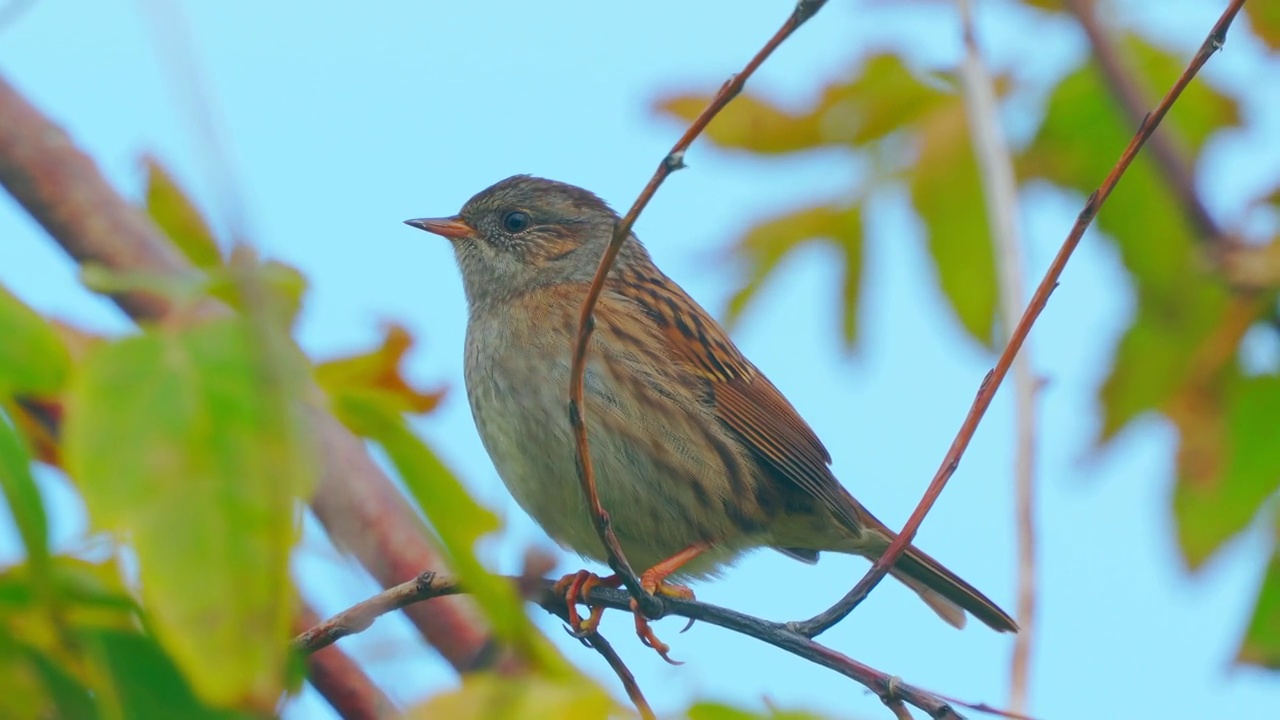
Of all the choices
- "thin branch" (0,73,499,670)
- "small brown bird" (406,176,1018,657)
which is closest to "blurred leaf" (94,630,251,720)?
"thin branch" (0,73,499,670)

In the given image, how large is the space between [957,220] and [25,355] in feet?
9.26

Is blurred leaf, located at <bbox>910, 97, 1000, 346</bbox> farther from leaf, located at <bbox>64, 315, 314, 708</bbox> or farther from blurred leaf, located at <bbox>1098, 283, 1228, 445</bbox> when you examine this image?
leaf, located at <bbox>64, 315, 314, 708</bbox>

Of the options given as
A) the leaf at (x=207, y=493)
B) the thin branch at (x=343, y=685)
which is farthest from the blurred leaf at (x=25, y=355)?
the thin branch at (x=343, y=685)

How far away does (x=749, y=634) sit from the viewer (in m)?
2.58

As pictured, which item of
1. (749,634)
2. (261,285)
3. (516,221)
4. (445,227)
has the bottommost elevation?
(261,285)

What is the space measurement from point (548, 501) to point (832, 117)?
4.92 feet

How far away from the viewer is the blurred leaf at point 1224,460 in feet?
10.9

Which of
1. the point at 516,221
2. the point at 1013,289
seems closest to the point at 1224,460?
the point at 1013,289

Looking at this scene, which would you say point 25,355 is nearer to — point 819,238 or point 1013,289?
point 1013,289

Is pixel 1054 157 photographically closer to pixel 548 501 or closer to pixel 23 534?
pixel 548 501

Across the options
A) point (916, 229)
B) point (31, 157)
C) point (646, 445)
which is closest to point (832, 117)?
point (916, 229)

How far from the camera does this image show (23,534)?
157cm

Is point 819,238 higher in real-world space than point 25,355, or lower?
higher

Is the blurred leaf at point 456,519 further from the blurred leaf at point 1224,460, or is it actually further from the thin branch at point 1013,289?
the blurred leaf at point 1224,460
